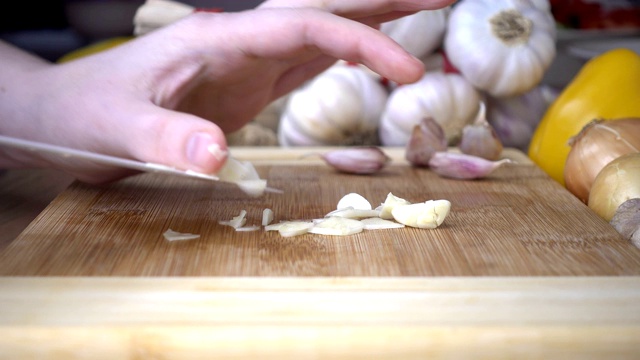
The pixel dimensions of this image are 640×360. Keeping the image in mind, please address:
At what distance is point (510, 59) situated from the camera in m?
1.36

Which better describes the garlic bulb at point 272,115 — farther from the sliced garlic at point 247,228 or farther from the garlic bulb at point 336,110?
the sliced garlic at point 247,228

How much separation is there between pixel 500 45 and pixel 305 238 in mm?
783

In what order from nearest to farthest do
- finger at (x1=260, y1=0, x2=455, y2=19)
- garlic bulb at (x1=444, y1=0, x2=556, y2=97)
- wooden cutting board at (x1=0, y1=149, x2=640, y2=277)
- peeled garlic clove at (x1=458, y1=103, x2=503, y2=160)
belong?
wooden cutting board at (x1=0, y1=149, x2=640, y2=277) → finger at (x1=260, y1=0, x2=455, y2=19) → peeled garlic clove at (x1=458, y1=103, x2=503, y2=160) → garlic bulb at (x1=444, y1=0, x2=556, y2=97)

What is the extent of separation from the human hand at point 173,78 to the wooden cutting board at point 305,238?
0.08 metres

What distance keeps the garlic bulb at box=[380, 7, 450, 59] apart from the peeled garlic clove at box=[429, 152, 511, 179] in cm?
48

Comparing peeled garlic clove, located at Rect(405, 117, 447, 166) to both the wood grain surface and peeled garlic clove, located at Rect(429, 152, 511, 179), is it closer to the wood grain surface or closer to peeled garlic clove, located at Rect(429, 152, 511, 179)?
peeled garlic clove, located at Rect(429, 152, 511, 179)

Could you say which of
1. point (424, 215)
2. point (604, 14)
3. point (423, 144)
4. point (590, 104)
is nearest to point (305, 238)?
point (424, 215)

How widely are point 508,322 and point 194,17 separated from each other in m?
0.50

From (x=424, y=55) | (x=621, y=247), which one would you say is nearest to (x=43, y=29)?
(x=424, y=55)

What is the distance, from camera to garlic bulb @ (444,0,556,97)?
4.45ft

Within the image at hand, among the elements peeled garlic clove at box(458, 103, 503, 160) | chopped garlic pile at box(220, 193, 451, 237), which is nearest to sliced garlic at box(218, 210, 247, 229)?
chopped garlic pile at box(220, 193, 451, 237)

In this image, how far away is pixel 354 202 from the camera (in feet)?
2.73

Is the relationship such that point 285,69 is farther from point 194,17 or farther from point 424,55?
point 424,55

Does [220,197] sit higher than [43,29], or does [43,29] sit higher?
[220,197]
